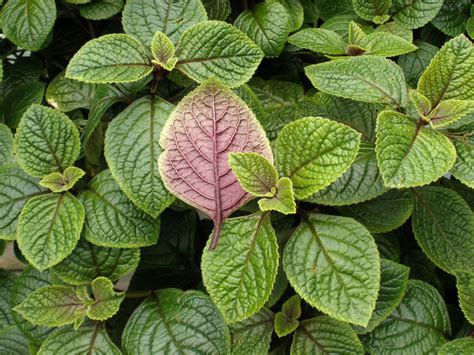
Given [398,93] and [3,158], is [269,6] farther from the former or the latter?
[3,158]

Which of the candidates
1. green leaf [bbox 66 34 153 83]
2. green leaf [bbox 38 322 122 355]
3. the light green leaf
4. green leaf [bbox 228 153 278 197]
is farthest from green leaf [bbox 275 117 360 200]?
green leaf [bbox 38 322 122 355]

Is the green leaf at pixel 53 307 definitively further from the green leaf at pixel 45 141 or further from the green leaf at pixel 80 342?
the green leaf at pixel 45 141

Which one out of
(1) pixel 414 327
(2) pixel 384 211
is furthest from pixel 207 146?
(1) pixel 414 327

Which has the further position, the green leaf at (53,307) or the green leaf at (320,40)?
the green leaf at (320,40)

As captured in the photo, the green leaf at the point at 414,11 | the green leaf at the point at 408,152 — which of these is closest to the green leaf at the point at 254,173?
the green leaf at the point at 408,152

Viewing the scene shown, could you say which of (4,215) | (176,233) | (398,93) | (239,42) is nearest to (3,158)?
(4,215)

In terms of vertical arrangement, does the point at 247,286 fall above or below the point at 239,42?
below

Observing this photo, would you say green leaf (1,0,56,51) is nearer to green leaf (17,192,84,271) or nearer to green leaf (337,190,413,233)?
green leaf (17,192,84,271)
